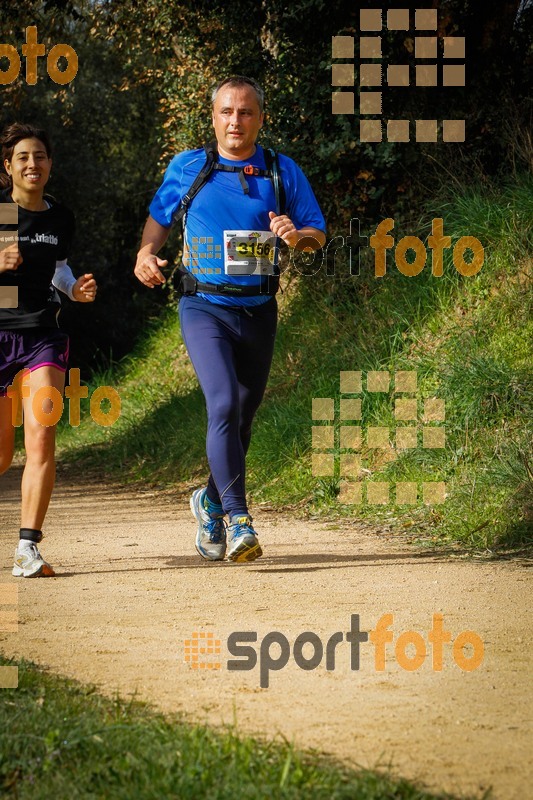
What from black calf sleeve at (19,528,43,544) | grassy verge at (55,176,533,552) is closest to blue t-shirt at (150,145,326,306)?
black calf sleeve at (19,528,43,544)

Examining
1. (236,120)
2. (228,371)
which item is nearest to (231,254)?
(228,371)

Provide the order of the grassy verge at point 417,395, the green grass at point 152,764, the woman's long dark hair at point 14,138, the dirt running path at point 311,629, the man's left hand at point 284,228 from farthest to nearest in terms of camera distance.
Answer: the grassy verge at point 417,395, the woman's long dark hair at point 14,138, the man's left hand at point 284,228, the dirt running path at point 311,629, the green grass at point 152,764

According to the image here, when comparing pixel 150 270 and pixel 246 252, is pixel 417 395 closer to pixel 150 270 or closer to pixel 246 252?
pixel 246 252


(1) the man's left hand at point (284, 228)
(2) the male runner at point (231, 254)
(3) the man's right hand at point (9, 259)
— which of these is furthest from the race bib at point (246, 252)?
(3) the man's right hand at point (9, 259)

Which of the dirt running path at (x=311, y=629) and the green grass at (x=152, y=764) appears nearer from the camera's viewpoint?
the green grass at (x=152, y=764)

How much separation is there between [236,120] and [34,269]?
1278 millimetres

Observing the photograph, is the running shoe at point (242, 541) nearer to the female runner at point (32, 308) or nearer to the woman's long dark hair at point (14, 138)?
the female runner at point (32, 308)

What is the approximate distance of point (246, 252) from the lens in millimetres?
6250

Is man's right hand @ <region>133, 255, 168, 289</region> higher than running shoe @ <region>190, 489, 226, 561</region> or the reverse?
higher

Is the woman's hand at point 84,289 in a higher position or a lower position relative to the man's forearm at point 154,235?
lower

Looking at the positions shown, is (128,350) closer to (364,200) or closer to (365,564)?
(364,200)

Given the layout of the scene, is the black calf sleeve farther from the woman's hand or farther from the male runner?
the woman's hand

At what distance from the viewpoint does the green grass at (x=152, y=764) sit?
2943 millimetres

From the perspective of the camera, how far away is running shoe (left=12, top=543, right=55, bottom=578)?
20.2 feet
